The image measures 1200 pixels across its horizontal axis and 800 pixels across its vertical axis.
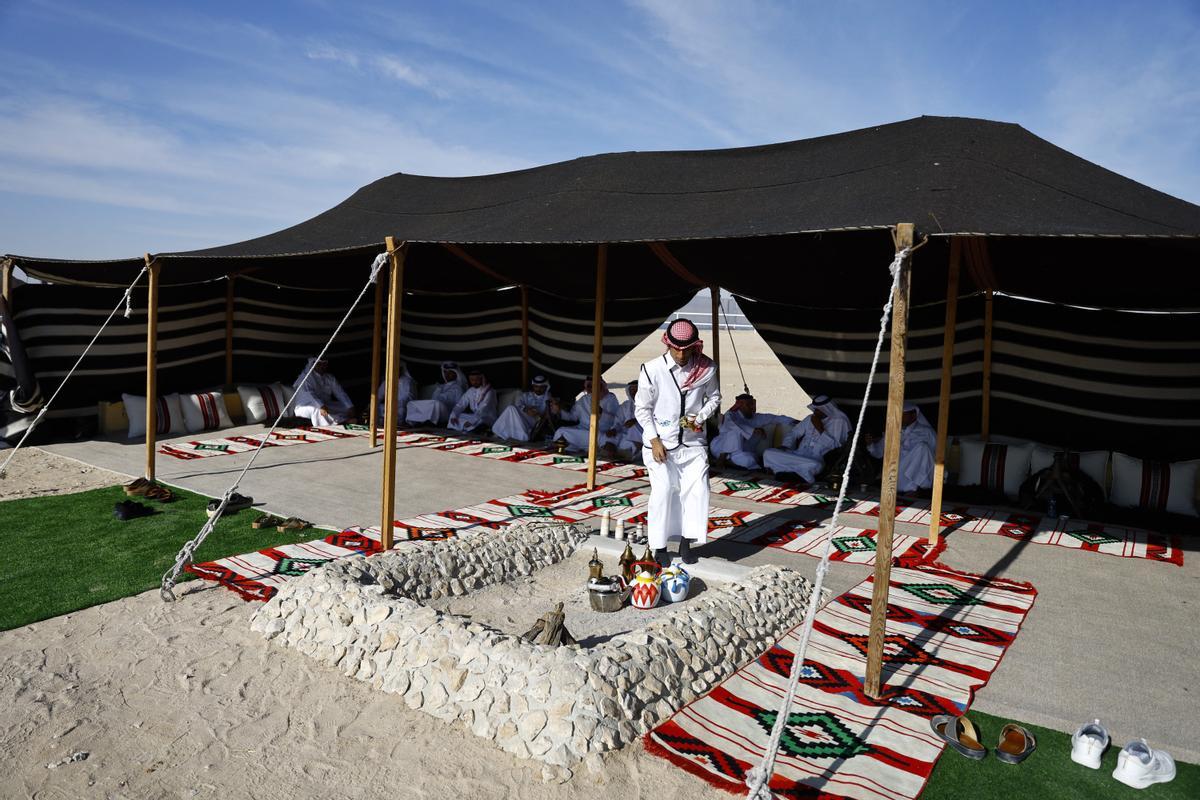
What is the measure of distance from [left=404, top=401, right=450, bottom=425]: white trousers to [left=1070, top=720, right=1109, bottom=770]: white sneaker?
8.44 m

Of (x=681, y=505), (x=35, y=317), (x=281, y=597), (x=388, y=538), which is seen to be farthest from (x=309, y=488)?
(x=35, y=317)

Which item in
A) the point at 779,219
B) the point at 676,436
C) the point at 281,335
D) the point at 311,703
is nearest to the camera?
the point at 311,703

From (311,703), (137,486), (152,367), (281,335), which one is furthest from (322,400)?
(311,703)

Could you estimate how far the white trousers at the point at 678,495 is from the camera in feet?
15.8

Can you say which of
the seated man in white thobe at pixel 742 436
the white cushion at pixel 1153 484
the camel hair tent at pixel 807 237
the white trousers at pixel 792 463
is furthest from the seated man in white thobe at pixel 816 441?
the white cushion at pixel 1153 484

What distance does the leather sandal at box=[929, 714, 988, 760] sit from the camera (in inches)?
116

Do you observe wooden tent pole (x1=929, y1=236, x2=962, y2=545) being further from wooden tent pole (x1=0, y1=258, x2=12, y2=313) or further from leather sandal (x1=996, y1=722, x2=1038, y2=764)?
wooden tent pole (x1=0, y1=258, x2=12, y2=313)

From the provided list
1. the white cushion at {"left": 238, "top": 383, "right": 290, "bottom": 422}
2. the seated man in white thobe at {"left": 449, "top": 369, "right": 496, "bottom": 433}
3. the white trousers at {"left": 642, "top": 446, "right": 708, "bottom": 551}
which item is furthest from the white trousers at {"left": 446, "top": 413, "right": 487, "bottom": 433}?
the white trousers at {"left": 642, "top": 446, "right": 708, "bottom": 551}

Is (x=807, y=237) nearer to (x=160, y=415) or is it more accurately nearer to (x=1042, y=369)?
(x=1042, y=369)

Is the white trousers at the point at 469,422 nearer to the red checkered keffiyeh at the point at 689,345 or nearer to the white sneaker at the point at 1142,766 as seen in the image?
the red checkered keffiyeh at the point at 689,345

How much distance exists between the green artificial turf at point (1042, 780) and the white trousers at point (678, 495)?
2.10 meters

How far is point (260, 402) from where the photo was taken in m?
10.3

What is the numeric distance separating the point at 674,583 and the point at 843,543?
1.90 metres

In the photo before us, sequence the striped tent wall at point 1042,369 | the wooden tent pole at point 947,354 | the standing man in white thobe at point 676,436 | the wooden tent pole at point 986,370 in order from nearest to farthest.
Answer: the standing man in white thobe at point 676,436, the wooden tent pole at point 947,354, the striped tent wall at point 1042,369, the wooden tent pole at point 986,370
